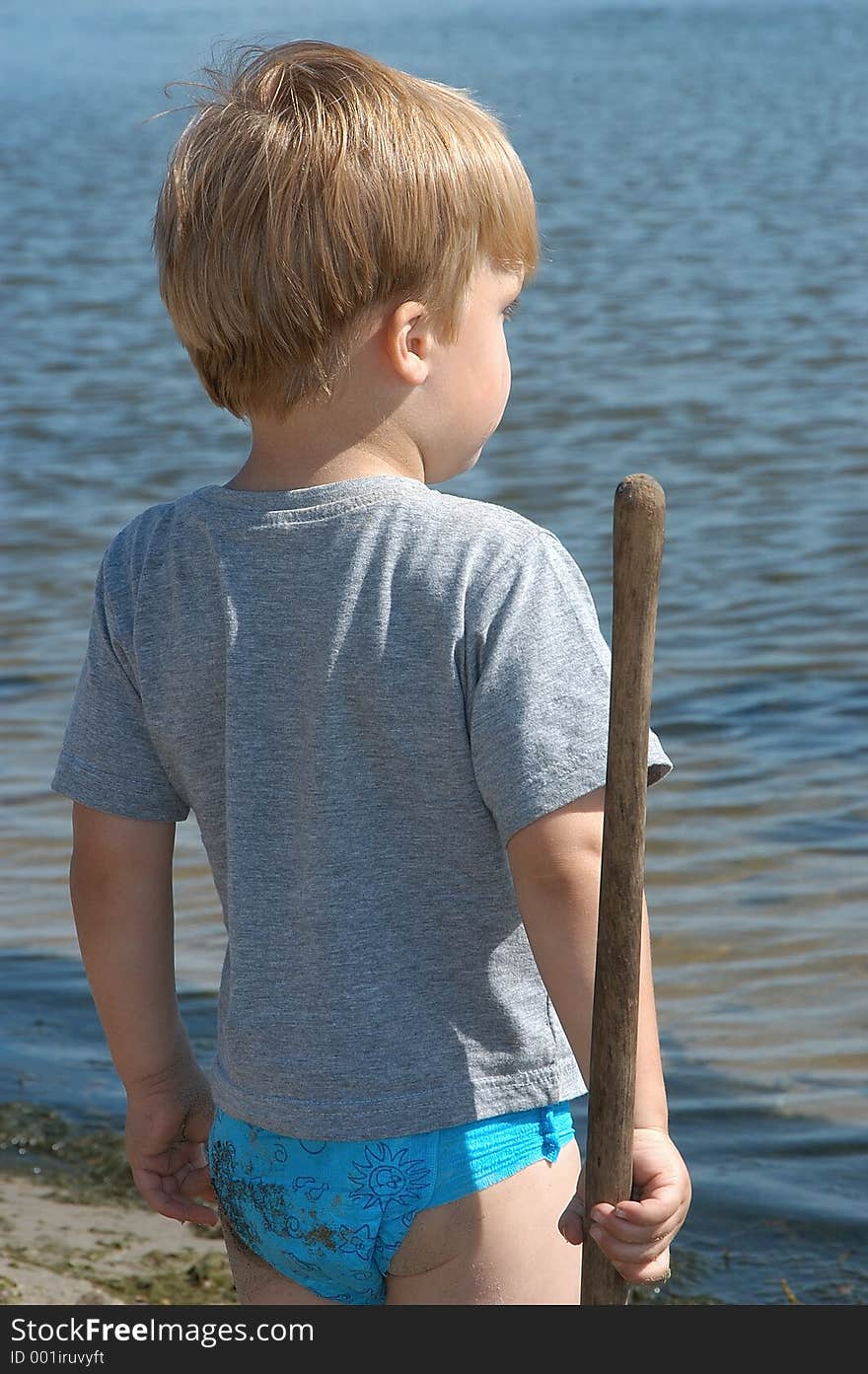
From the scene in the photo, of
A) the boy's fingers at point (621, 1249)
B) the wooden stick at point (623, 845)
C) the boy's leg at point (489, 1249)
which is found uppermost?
the wooden stick at point (623, 845)

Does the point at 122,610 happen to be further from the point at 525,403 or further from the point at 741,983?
the point at 525,403

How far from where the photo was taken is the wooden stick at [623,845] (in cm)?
142

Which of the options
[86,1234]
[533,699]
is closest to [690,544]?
[86,1234]

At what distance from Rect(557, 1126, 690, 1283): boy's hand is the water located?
3.44 feet

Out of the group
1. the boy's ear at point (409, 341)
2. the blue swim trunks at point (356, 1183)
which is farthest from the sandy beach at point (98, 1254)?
the boy's ear at point (409, 341)

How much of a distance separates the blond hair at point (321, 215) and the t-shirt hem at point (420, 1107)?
2.23 ft

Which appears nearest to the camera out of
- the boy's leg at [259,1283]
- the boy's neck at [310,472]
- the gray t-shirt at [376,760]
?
the gray t-shirt at [376,760]

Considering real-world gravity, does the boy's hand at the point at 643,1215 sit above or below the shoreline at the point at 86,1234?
above

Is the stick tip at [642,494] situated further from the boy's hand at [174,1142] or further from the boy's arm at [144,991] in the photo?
the boy's hand at [174,1142]

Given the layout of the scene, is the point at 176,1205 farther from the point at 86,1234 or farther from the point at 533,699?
the point at 86,1234

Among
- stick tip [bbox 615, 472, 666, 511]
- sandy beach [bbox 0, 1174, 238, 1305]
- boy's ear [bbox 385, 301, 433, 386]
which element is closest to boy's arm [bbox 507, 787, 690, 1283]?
stick tip [bbox 615, 472, 666, 511]

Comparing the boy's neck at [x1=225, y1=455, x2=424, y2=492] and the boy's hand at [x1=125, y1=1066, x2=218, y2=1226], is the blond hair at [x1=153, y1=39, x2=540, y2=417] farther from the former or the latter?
the boy's hand at [x1=125, y1=1066, x2=218, y2=1226]

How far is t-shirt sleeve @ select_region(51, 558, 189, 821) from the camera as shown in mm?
1879
